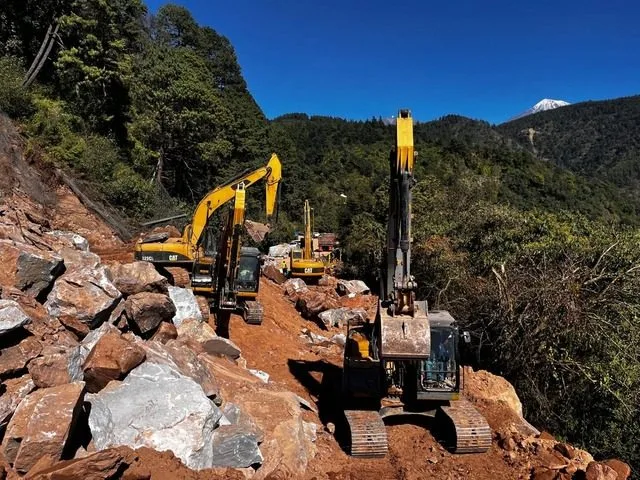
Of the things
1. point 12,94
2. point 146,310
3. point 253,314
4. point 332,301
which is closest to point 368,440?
point 146,310

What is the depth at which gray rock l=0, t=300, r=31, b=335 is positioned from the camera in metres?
5.72

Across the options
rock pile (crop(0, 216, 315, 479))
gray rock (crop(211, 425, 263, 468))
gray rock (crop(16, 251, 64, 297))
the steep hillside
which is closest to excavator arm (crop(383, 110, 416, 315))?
rock pile (crop(0, 216, 315, 479))

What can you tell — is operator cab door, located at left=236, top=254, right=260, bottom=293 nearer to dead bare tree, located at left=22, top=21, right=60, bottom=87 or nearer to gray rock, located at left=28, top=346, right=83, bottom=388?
gray rock, located at left=28, top=346, right=83, bottom=388

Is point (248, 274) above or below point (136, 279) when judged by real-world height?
below

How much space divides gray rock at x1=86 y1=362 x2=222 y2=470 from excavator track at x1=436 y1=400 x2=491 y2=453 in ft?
12.4

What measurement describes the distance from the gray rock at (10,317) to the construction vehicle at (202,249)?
270 inches

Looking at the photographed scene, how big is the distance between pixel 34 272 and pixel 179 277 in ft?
18.6

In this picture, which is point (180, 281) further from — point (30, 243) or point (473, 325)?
point (473, 325)

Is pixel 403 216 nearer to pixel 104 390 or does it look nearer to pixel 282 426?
pixel 282 426

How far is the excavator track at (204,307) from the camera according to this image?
11.9 m

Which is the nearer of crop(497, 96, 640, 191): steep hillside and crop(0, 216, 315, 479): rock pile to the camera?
crop(0, 216, 315, 479): rock pile

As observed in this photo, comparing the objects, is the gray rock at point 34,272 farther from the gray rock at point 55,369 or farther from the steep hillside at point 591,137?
the steep hillside at point 591,137

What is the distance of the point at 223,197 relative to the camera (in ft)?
43.8

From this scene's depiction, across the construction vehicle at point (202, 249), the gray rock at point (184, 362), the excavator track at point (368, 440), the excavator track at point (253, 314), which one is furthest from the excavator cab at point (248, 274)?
the excavator track at point (368, 440)
